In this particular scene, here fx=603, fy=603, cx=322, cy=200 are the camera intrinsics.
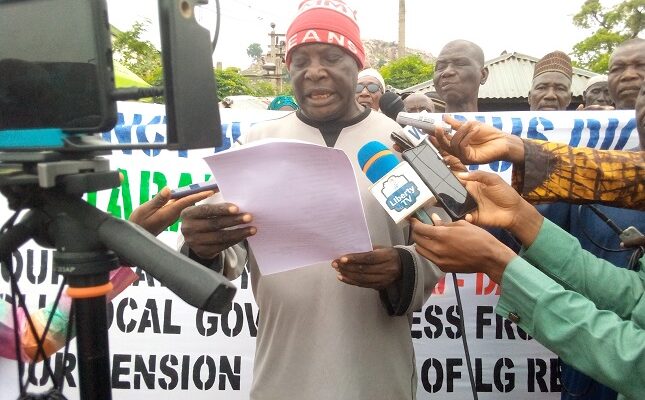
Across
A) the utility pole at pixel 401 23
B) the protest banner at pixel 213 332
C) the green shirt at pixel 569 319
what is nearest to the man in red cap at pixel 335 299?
the green shirt at pixel 569 319

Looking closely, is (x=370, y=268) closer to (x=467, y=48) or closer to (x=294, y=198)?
(x=294, y=198)

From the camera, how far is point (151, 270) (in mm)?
842

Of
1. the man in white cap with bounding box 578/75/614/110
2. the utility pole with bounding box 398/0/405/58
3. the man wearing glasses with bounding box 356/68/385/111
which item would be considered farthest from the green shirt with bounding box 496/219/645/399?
the utility pole with bounding box 398/0/405/58

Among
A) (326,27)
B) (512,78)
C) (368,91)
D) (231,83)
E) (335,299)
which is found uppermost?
(231,83)

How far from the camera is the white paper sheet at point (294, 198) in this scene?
135 centimetres

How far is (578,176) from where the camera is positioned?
1.76 m

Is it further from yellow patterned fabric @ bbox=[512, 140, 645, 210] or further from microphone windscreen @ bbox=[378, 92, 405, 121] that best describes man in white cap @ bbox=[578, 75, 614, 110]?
yellow patterned fabric @ bbox=[512, 140, 645, 210]

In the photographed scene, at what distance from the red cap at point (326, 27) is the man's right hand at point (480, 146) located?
0.47 m

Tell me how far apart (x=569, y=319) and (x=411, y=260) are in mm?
481

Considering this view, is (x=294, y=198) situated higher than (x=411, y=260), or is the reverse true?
(x=294, y=198)

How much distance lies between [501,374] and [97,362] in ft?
8.00

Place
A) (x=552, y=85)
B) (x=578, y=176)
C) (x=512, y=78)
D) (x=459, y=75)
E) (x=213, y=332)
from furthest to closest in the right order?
(x=512, y=78) → (x=552, y=85) → (x=459, y=75) → (x=213, y=332) → (x=578, y=176)

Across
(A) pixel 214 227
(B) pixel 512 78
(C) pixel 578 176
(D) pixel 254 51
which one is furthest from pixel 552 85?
(D) pixel 254 51

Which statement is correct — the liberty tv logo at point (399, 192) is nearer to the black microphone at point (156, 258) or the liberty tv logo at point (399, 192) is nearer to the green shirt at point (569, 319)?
the green shirt at point (569, 319)
